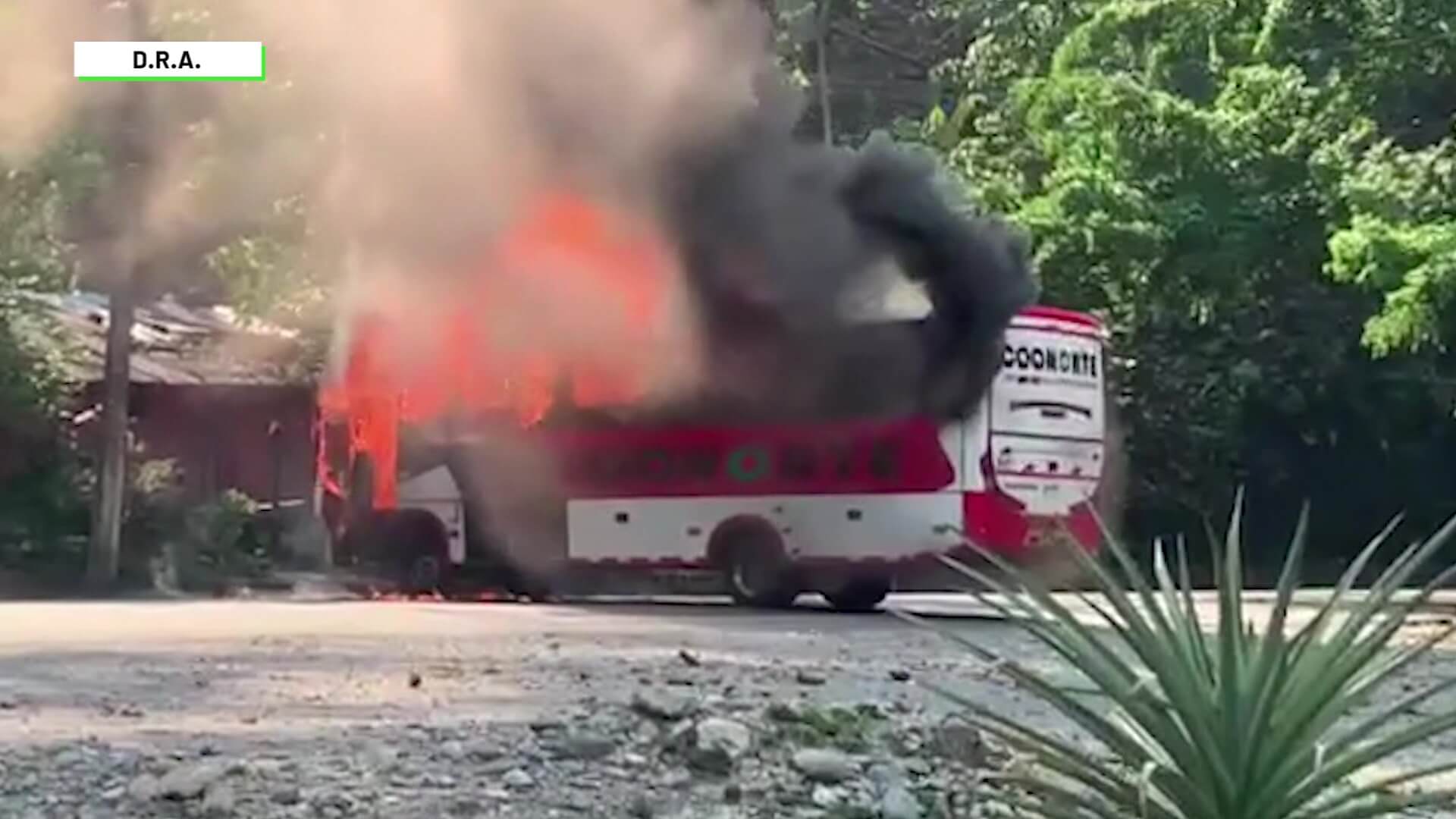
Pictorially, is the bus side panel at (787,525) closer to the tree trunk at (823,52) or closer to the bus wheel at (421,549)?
the bus wheel at (421,549)

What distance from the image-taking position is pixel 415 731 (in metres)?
11.8

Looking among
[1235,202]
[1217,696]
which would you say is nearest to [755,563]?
[1235,202]

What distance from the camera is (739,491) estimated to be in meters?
25.0

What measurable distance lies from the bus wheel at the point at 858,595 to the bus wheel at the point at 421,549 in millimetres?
4695

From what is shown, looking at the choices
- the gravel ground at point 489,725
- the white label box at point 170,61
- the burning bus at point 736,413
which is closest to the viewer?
the gravel ground at point 489,725

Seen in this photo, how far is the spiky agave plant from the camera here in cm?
586

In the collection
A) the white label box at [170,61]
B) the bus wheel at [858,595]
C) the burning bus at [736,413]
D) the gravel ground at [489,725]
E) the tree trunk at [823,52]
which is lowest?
the gravel ground at [489,725]

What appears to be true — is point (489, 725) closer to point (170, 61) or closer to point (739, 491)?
point (739, 491)

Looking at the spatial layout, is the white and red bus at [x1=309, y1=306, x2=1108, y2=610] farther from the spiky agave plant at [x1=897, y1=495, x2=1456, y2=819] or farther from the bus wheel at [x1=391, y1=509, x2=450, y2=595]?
the spiky agave plant at [x1=897, y1=495, x2=1456, y2=819]

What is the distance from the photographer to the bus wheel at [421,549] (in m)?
27.6

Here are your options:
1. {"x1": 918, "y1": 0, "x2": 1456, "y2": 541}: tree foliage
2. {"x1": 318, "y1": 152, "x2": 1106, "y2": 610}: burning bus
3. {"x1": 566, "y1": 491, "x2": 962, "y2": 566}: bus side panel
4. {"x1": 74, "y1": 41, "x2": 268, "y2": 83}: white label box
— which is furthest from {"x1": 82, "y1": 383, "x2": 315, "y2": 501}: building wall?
{"x1": 566, "y1": 491, "x2": 962, "y2": 566}: bus side panel

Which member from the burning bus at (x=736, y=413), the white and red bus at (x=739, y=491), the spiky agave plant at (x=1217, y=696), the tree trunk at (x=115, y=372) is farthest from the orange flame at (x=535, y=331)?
the spiky agave plant at (x=1217, y=696)

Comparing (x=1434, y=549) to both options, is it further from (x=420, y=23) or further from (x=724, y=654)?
(x=420, y=23)

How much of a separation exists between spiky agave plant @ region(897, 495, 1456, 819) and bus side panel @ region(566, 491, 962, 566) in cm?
1629
